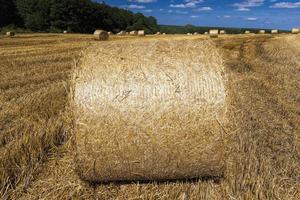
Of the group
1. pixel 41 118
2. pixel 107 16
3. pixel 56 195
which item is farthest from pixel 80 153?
pixel 107 16

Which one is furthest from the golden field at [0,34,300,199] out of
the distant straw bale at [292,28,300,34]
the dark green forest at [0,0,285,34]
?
the dark green forest at [0,0,285,34]

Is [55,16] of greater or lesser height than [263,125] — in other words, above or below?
above

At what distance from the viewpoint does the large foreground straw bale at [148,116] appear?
182 inches

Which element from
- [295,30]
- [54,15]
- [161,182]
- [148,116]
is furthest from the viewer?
[54,15]

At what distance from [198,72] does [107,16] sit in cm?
5348

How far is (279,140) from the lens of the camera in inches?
251

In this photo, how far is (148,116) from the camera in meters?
4.63

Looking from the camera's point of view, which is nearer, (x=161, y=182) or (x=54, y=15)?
(x=161, y=182)

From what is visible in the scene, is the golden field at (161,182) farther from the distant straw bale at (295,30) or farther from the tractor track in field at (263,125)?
the distant straw bale at (295,30)

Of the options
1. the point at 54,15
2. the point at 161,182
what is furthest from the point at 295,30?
the point at 54,15

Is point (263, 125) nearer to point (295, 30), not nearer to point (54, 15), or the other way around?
point (295, 30)

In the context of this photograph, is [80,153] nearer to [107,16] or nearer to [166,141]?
[166,141]

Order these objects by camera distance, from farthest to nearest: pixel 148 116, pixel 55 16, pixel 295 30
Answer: pixel 55 16 → pixel 295 30 → pixel 148 116

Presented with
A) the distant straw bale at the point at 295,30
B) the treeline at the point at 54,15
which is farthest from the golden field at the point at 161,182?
the treeline at the point at 54,15
